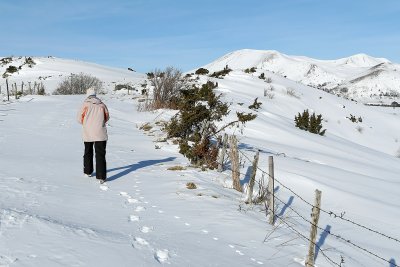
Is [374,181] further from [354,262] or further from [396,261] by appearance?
[354,262]

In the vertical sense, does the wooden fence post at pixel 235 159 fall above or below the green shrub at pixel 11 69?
below

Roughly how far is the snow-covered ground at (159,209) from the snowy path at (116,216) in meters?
0.01

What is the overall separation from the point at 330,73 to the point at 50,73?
13194 centimetres

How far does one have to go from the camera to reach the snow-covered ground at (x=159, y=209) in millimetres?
4148

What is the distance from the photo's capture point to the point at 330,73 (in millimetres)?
156500

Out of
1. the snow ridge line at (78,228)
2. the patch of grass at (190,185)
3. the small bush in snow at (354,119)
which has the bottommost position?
the small bush in snow at (354,119)

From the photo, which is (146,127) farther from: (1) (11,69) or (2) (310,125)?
(1) (11,69)

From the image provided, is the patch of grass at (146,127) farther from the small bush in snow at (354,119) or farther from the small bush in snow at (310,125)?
the small bush in snow at (354,119)

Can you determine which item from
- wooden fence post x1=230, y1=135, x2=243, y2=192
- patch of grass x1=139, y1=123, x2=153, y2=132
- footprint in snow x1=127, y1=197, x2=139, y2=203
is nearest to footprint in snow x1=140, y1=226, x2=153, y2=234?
footprint in snow x1=127, y1=197, x2=139, y2=203

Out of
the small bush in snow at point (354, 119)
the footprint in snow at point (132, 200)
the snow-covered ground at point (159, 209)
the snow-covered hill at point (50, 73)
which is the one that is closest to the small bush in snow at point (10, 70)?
the snow-covered hill at point (50, 73)

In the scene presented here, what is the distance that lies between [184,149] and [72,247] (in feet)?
18.2

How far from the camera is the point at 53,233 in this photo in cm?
417

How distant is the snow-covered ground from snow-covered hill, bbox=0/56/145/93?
22.8 m

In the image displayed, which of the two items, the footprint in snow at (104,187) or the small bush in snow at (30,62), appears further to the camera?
the small bush in snow at (30,62)
